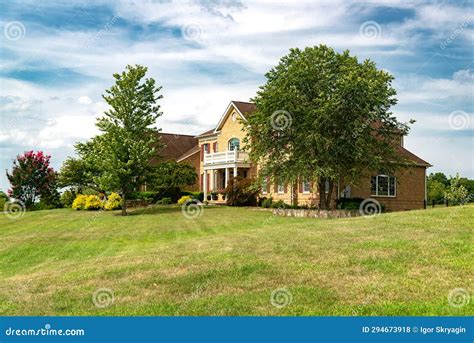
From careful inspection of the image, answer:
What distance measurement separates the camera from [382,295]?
10586mm

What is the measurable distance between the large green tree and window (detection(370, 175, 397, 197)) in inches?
288

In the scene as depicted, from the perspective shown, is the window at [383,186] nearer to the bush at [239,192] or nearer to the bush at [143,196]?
the bush at [239,192]

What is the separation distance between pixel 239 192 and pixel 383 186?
36.9 feet

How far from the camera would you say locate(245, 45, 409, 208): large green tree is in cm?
3108

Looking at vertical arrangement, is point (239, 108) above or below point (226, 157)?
above

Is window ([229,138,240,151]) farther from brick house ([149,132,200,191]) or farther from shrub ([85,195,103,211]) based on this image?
shrub ([85,195,103,211])

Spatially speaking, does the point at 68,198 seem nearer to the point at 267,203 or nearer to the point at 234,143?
the point at 234,143

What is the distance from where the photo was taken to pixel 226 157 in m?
46.9

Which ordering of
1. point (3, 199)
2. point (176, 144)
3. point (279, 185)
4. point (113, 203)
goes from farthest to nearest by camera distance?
point (176, 144), point (3, 199), point (113, 203), point (279, 185)

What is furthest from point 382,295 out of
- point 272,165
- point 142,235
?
point 272,165

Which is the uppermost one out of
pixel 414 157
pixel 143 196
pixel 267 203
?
pixel 414 157

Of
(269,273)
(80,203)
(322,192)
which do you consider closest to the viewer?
(269,273)

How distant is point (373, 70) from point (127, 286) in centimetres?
2469

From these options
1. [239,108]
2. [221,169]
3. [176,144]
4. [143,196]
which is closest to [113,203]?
[143,196]
